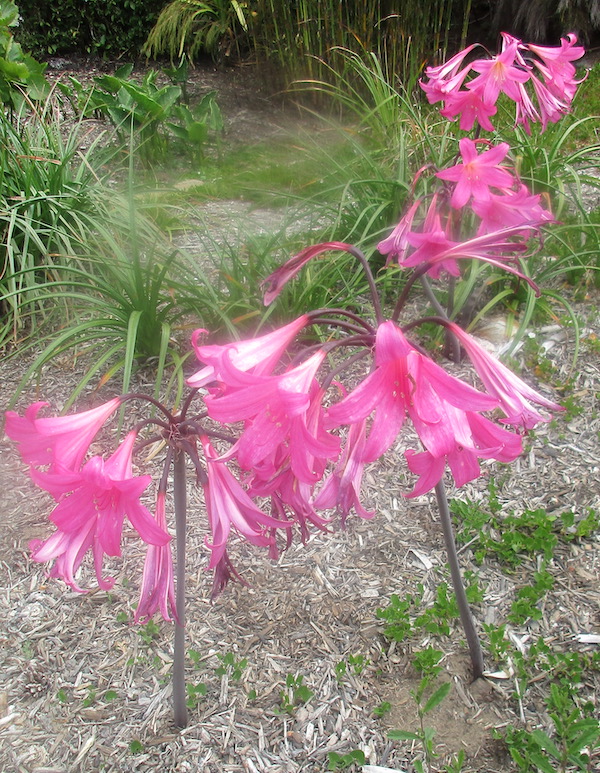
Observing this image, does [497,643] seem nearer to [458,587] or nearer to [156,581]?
[458,587]

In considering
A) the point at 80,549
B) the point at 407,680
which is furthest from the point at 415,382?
the point at 407,680

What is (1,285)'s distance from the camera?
360 cm

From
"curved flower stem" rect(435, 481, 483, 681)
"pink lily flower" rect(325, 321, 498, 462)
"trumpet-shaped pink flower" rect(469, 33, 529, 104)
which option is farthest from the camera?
"trumpet-shaped pink flower" rect(469, 33, 529, 104)

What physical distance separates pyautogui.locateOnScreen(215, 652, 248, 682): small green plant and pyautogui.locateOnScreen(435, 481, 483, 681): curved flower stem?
667 millimetres

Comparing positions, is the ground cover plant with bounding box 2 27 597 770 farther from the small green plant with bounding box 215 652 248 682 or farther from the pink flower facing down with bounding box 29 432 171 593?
the small green plant with bounding box 215 652 248 682

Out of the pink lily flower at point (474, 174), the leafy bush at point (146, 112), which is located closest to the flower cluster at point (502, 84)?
the pink lily flower at point (474, 174)

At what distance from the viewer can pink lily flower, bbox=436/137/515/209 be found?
192 centimetres

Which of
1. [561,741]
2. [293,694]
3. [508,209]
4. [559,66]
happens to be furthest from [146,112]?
[561,741]

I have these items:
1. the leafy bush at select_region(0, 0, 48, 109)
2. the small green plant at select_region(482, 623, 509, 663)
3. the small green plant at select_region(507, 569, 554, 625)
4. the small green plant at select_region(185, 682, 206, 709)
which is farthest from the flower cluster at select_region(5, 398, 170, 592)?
the leafy bush at select_region(0, 0, 48, 109)

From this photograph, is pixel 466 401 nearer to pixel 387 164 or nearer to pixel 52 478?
pixel 52 478

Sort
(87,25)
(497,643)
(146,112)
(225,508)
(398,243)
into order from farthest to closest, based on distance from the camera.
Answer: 1. (87,25)
2. (146,112)
3. (497,643)
4. (398,243)
5. (225,508)

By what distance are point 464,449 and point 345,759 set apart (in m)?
1.07

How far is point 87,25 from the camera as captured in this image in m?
9.42

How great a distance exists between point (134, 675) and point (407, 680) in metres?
0.84
